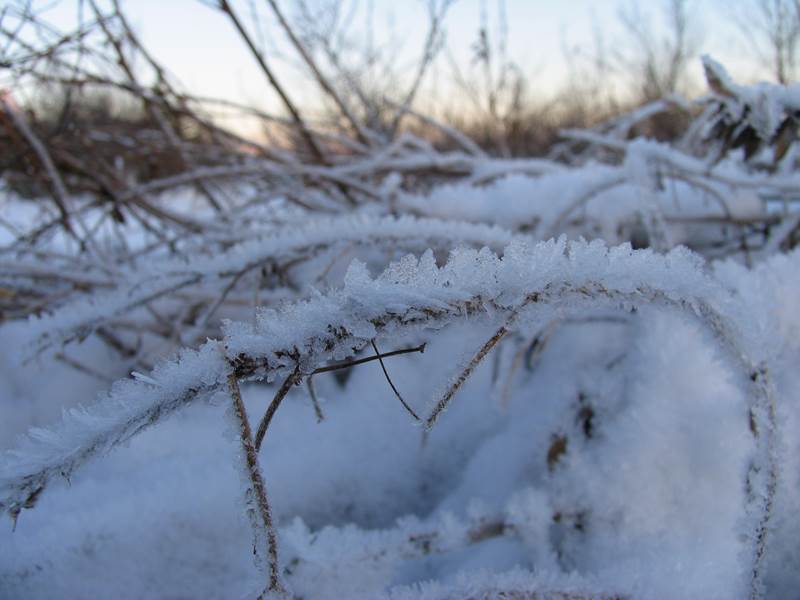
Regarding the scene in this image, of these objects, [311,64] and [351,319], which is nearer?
[351,319]

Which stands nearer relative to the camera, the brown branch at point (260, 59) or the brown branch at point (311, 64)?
the brown branch at point (260, 59)

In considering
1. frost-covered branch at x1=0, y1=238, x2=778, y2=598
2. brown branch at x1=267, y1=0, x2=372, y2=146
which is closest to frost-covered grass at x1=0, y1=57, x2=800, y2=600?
frost-covered branch at x1=0, y1=238, x2=778, y2=598

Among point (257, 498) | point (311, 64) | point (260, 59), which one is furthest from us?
point (311, 64)

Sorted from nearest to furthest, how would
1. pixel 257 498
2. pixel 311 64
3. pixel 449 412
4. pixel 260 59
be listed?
pixel 257 498 < pixel 449 412 < pixel 260 59 < pixel 311 64

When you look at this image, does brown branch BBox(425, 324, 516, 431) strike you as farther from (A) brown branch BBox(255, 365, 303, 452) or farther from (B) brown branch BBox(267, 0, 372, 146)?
(B) brown branch BBox(267, 0, 372, 146)

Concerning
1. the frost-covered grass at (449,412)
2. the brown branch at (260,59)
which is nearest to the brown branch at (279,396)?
the frost-covered grass at (449,412)

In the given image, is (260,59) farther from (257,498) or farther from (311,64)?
(257,498)

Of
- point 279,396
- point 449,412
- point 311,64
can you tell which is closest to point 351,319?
point 279,396

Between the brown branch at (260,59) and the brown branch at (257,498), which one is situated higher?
the brown branch at (260,59)

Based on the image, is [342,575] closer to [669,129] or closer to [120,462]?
[120,462]

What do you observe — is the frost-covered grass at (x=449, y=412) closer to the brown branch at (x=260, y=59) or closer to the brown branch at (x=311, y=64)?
the brown branch at (x=260, y=59)

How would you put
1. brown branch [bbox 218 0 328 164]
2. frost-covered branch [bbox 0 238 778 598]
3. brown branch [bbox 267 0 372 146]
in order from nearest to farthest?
frost-covered branch [bbox 0 238 778 598]
brown branch [bbox 218 0 328 164]
brown branch [bbox 267 0 372 146]

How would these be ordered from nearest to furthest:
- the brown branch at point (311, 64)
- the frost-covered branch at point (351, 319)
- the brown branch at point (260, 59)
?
the frost-covered branch at point (351, 319)
the brown branch at point (260, 59)
the brown branch at point (311, 64)

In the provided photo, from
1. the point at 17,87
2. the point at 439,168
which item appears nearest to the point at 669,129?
the point at 439,168
